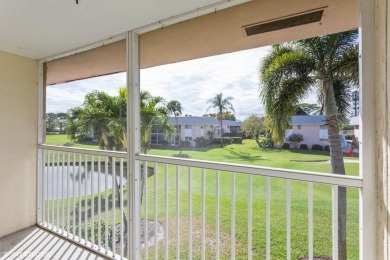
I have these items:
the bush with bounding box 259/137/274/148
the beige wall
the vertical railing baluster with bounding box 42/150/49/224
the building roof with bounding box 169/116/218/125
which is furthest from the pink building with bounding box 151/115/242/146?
the beige wall

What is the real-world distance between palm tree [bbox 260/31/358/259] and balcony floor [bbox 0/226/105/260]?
210cm

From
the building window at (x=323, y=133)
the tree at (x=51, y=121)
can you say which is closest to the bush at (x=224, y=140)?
the building window at (x=323, y=133)

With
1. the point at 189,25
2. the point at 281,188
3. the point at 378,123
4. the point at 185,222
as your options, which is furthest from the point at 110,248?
the point at 378,123

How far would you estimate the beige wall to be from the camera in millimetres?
2463

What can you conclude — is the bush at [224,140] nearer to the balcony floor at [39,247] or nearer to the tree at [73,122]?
the balcony floor at [39,247]

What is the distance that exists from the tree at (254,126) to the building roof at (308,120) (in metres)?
0.20

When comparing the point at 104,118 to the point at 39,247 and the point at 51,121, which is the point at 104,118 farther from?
the point at 39,247

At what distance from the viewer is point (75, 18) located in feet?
5.69

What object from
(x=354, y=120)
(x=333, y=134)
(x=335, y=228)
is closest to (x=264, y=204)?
(x=335, y=228)

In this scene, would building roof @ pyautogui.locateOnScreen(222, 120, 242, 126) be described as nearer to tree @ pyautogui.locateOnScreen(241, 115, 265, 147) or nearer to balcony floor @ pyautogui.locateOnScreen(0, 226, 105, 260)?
tree @ pyautogui.locateOnScreen(241, 115, 265, 147)

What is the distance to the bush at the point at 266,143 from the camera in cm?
150

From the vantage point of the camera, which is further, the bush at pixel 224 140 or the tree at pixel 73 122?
the tree at pixel 73 122

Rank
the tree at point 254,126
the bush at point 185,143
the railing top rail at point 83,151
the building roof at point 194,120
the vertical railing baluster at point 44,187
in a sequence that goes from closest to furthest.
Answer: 1. the tree at point 254,126
2. the building roof at point 194,120
3. the bush at point 185,143
4. the railing top rail at point 83,151
5. the vertical railing baluster at point 44,187

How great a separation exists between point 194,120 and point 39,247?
6.81 feet
